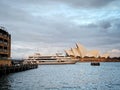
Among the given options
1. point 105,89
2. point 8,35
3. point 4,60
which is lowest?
point 105,89

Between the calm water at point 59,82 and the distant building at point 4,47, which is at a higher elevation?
the distant building at point 4,47

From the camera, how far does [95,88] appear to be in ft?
152

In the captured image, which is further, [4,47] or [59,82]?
[4,47]

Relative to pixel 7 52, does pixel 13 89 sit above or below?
below

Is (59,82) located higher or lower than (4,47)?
lower

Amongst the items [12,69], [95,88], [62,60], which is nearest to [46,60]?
[62,60]

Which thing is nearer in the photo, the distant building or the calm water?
the calm water

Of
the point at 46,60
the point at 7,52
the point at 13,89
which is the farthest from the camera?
the point at 46,60

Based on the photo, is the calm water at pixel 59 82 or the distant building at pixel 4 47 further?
the distant building at pixel 4 47

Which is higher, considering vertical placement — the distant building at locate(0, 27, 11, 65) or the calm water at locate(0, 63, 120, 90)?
the distant building at locate(0, 27, 11, 65)

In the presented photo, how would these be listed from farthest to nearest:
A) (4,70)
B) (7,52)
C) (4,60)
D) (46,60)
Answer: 1. (46,60)
2. (7,52)
3. (4,60)
4. (4,70)

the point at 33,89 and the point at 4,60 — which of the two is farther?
the point at 4,60

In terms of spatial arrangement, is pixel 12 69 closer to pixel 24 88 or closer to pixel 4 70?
pixel 4 70

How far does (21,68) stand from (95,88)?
170 ft
